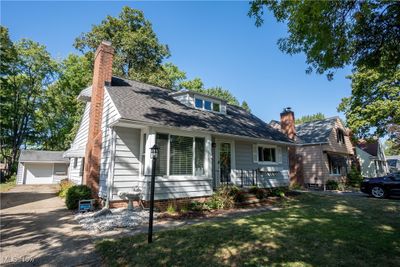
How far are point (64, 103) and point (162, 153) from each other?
2850 cm

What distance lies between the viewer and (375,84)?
1853 centimetres

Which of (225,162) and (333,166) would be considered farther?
(333,166)

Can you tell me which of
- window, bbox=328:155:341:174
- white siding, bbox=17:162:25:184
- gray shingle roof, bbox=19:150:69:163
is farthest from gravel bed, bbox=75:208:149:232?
Answer: white siding, bbox=17:162:25:184

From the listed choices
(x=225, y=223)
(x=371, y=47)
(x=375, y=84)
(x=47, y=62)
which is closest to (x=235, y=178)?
(x=225, y=223)

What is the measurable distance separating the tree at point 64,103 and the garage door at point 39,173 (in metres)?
4.43

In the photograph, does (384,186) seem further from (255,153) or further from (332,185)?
(255,153)

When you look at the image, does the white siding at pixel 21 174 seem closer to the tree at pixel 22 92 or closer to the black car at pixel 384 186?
the tree at pixel 22 92

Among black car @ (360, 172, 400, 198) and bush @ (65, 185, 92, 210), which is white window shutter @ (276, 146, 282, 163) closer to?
black car @ (360, 172, 400, 198)

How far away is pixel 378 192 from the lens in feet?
44.6

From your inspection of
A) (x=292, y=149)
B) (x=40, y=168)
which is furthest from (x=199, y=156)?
(x=40, y=168)

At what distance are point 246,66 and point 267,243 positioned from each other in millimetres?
11891

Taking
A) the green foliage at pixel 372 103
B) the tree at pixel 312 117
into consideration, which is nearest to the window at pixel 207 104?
the green foliage at pixel 372 103

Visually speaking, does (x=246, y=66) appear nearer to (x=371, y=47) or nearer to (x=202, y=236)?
(x=371, y=47)

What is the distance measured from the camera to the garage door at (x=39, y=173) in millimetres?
25609
